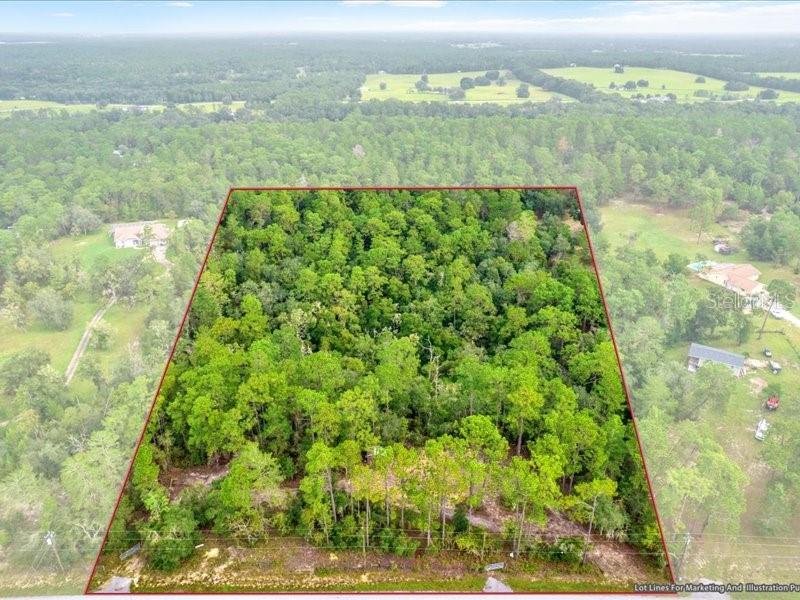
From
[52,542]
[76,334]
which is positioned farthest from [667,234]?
[52,542]

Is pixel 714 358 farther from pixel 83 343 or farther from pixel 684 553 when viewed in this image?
pixel 83 343

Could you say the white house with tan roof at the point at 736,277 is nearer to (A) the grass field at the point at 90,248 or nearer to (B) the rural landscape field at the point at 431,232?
(B) the rural landscape field at the point at 431,232

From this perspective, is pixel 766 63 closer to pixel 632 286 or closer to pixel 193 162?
pixel 632 286

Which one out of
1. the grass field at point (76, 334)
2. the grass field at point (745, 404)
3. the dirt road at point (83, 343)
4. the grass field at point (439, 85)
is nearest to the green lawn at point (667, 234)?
the grass field at point (745, 404)

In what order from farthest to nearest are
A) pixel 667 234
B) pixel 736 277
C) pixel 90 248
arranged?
pixel 90 248 < pixel 667 234 < pixel 736 277

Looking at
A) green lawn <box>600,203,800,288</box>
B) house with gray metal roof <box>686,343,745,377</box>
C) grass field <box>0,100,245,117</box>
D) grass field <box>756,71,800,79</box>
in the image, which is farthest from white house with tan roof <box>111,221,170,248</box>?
A: grass field <box>756,71,800,79</box>

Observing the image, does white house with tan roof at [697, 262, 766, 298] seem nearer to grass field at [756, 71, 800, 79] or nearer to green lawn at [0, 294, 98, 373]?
green lawn at [0, 294, 98, 373]

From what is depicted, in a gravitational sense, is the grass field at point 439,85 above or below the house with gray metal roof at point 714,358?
above
